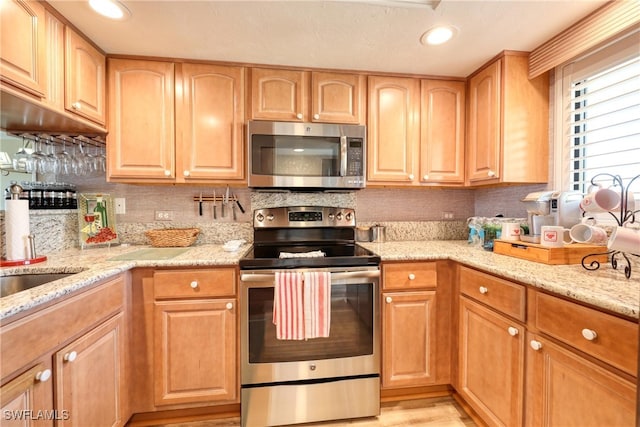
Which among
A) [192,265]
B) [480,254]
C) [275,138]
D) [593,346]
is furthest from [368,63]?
[593,346]

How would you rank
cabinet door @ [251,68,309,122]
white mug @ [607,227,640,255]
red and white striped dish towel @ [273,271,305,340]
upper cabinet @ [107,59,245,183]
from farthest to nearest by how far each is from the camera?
cabinet door @ [251,68,309,122], upper cabinet @ [107,59,245,183], red and white striped dish towel @ [273,271,305,340], white mug @ [607,227,640,255]

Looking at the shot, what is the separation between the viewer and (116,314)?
137cm

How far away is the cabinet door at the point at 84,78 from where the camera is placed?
4.82 ft

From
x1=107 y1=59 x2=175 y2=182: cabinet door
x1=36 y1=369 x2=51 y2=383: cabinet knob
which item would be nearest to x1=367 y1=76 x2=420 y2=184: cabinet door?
x1=107 y1=59 x2=175 y2=182: cabinet door

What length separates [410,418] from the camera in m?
1.60

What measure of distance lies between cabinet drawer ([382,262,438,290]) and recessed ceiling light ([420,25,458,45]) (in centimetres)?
128

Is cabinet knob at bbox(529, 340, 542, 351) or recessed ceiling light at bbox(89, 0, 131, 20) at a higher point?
recessed ceiling light at bbox(89, 0, 131, 20)

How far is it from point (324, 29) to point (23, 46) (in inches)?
53.8

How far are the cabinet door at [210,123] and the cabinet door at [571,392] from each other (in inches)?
70.9

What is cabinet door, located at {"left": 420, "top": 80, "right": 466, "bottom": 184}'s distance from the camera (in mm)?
2037

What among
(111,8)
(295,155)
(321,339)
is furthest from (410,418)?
(111,8)

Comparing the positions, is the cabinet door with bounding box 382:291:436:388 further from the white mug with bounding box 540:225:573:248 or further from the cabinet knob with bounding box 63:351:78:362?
the cabinet knob with bounding box 63:351:78:362

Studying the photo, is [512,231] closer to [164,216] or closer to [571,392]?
[571,392]

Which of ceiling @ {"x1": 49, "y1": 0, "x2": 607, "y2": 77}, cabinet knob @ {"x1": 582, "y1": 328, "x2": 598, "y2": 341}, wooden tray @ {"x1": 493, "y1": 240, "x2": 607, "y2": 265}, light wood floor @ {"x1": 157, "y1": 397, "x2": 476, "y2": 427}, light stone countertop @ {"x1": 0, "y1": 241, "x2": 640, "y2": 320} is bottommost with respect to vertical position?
light wood floor @ {"x1": 157, "y1": 397, "x2": 476, "y2": 427}
